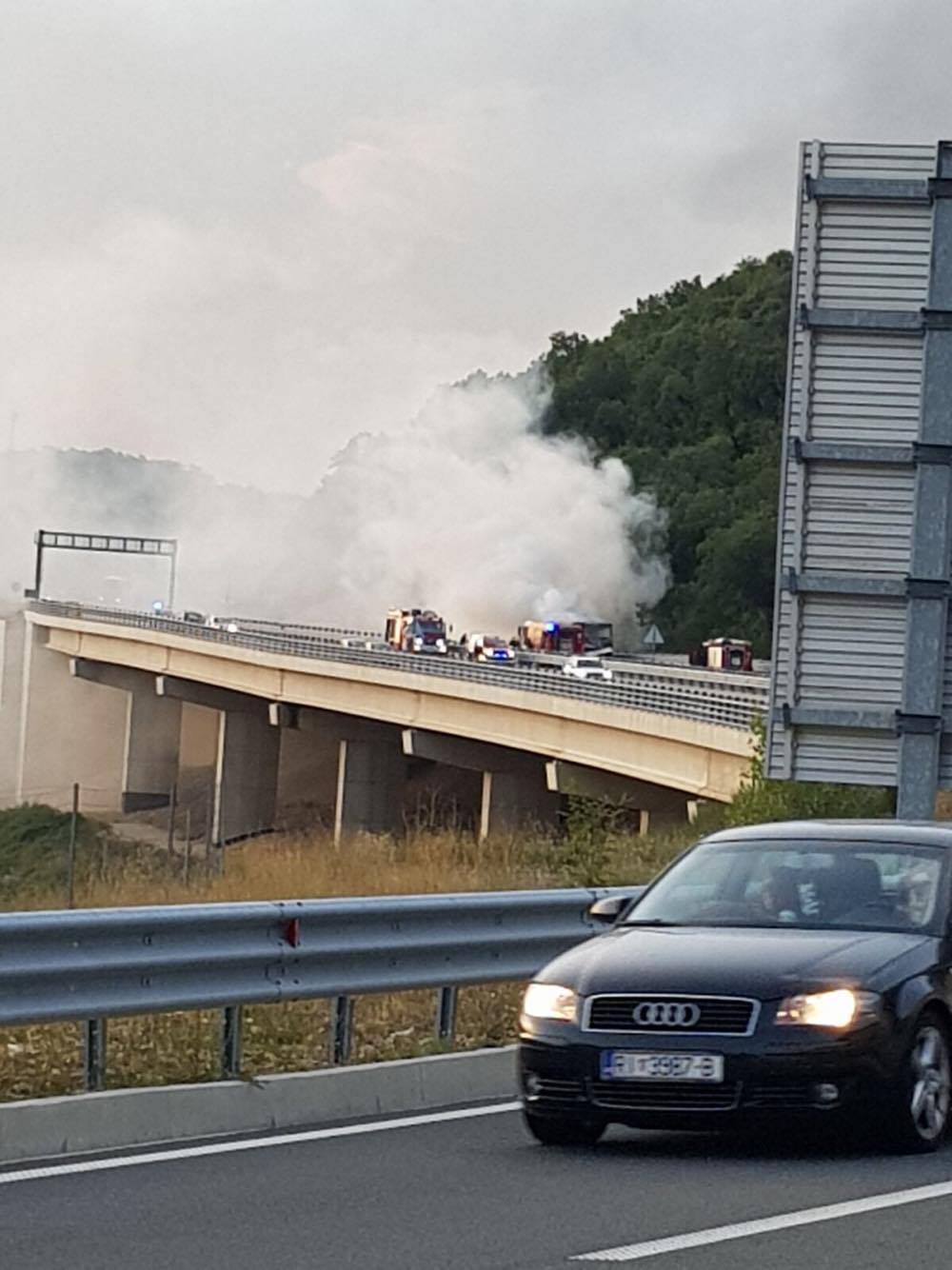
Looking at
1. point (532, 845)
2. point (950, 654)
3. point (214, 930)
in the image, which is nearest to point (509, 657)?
point (532, 845)

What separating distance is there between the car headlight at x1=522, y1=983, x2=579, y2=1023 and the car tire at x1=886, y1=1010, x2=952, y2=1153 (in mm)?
1318

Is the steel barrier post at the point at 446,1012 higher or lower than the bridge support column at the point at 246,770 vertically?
higher

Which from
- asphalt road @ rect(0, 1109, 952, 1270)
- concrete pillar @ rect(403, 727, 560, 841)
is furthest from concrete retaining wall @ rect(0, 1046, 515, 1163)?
concrete pillar @ rect(403, 727, 560, 841)

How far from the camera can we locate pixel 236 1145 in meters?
10.8

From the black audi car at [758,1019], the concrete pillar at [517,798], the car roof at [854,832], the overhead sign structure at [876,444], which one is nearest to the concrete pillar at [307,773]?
the concrete pillar at [517,798]

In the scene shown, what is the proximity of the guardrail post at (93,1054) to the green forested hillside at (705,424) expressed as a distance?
10099 centimetres

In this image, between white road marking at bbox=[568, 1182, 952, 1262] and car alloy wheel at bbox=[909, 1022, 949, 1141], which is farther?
car alloy wheel at bbox=[909, 1022, 949, 1141]

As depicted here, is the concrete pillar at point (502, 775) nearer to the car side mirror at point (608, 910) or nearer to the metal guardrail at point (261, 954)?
the metal guardrail at point (261, 954)

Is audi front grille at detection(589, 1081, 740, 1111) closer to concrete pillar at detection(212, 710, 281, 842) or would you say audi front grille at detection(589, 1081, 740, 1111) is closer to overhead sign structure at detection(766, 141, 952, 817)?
overhead sign structure at detection(766, 141, 952, 817)

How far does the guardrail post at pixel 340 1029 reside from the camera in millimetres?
12727

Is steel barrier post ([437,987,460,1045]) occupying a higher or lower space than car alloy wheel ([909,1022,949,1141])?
→ lower

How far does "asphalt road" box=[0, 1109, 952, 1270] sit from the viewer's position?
26.8ft

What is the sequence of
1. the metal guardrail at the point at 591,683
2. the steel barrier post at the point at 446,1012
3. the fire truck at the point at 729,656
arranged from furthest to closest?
1. the fire truck at the point at 729,656
2. the metal guardrail at the point at 591,683
3. the steel barrier post at the point at 446,1012

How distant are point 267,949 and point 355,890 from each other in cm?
731
